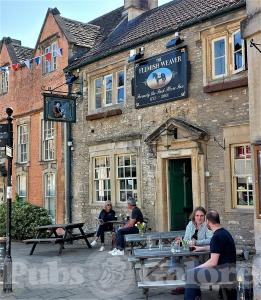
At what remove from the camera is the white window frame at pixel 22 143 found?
19.2 metres

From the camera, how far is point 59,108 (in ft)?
48.5

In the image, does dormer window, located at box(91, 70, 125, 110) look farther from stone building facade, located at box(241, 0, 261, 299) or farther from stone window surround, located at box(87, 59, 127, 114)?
stone building facade, located at box(241, 0, 261, 299)

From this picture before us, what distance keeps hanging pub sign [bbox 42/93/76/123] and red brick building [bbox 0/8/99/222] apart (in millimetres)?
1586

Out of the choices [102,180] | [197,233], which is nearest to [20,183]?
[102,180]

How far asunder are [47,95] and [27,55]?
27.5ft

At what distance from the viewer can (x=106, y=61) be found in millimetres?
14992

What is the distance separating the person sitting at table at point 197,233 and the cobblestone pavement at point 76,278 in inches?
17.8

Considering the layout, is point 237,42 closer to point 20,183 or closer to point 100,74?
point 100,74

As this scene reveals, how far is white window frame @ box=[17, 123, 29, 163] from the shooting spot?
19.2m

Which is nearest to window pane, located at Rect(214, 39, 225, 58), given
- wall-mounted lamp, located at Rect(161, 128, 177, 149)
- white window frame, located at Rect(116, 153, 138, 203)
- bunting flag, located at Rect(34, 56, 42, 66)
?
wall-mounted lamp, located at Rect(161, 128, 177, 149)

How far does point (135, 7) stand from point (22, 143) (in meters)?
7.54

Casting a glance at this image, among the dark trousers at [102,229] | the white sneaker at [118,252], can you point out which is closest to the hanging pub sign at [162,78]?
the dark trousers at [102,229]

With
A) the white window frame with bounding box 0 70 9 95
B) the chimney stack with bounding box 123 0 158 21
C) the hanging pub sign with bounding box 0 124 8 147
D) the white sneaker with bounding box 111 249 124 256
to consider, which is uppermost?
the chimney stack with bounding box 123 0 158 21

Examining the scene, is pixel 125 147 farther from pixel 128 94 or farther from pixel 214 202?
pixel 214 202
